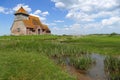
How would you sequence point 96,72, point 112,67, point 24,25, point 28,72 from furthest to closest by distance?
1. point 24,25
2. point 96,72
3. point 112,67
4. point 28,72

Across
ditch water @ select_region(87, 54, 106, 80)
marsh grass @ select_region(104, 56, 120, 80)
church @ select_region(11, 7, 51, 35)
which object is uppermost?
church @ select_region(11, 7, 51, 35)

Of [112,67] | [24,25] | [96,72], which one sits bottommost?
[96,72]

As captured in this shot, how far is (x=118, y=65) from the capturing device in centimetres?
1698

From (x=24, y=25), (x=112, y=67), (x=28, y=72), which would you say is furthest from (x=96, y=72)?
(x=24, y=25)

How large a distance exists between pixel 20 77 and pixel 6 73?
48.7 inches

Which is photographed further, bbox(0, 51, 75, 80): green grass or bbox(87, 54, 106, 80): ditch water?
bbox(87, 54, 106, 80): ditch water

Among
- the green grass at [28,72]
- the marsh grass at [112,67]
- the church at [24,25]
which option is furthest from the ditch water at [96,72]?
the church at [24,25]

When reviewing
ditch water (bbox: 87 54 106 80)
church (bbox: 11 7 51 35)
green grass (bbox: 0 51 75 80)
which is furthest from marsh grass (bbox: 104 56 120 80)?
church (bbox: 11 7 51 35)

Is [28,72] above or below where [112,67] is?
above

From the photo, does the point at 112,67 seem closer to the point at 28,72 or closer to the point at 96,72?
the point at 96,72

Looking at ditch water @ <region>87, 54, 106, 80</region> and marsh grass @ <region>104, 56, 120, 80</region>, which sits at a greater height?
marsh grass @ <region>104, 56, 120, 80</region>

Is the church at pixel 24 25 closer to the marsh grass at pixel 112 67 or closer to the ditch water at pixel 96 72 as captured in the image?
the ditch water at pixel 96 72

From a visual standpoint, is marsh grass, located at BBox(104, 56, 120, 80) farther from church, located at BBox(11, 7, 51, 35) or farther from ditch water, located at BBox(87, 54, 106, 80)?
church, located at BBox(11, 7, 51, 35)

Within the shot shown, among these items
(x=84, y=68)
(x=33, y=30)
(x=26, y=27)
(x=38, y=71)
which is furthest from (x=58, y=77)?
(x=33, y=30)
